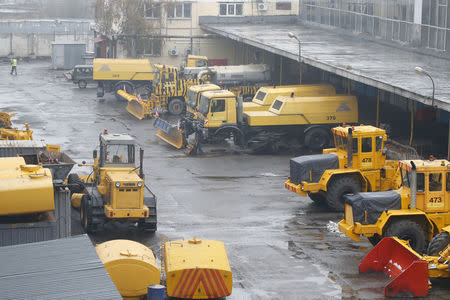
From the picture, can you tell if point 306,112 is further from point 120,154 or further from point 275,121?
point 120,154

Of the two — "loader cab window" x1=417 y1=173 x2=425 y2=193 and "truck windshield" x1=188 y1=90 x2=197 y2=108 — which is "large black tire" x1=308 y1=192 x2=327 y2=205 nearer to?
"loader cab window" x1=417 y1=173 x2=425 y2=193

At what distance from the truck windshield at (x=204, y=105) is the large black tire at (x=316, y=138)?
14.3 feet

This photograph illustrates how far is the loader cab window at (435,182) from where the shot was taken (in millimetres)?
18172

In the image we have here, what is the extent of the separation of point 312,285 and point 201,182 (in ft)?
37.0

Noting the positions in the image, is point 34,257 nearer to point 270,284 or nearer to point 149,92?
point 270,284

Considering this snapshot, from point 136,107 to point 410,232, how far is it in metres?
26.8

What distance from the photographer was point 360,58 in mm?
36719

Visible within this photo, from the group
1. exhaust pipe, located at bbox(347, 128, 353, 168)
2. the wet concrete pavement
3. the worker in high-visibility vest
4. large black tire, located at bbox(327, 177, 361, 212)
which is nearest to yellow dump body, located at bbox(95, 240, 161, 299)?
the wet concrete pavement

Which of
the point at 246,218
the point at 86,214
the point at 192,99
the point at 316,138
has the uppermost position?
the point at 192,99

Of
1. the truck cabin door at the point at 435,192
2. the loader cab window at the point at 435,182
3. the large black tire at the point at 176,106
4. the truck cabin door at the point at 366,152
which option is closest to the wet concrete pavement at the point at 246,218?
the truck cabin door at the point at 366,152

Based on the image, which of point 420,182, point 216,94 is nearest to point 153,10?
point 216,94

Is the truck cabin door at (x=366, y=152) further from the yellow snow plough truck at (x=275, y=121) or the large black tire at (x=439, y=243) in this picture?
the yellow snow plough truck at (x=275, y=121)

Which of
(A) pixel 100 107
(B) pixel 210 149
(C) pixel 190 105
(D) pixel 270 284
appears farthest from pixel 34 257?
(A) pixel 100 107

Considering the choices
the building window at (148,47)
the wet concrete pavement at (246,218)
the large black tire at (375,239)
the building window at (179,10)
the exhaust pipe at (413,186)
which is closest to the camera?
the wet concrete pavement at (246,218)
